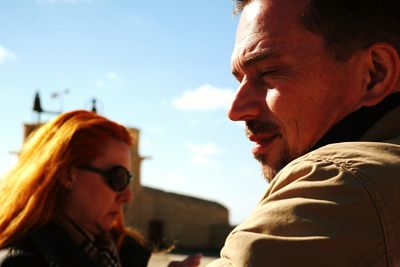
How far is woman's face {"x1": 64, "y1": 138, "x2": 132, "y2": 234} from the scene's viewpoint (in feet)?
10.0

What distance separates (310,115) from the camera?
1313mm

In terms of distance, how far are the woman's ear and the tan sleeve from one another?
2316 mm

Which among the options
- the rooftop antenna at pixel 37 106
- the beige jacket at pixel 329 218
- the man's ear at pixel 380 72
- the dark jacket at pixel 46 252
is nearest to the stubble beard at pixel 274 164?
the man's ear at pixel 380 72

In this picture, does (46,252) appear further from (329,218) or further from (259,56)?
(329,218)

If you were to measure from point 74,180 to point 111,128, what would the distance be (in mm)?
430

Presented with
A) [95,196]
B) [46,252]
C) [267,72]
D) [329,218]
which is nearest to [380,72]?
[267,72]

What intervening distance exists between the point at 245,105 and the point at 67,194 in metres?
2.02

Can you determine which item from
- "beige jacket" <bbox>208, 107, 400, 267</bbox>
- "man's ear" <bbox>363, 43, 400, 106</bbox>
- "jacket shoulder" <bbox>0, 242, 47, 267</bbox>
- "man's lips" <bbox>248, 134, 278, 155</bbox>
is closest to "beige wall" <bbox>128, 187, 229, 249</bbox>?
"jacket shoulder" <bbox>0, 242, 47, 267</bbox>

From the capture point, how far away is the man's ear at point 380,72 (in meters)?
1.26

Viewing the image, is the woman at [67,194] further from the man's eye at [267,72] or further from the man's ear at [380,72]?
the man's ear at [380,72]

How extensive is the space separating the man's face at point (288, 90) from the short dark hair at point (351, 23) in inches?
1.0

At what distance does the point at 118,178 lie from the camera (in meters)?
3.21

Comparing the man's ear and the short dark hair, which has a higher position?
the short dark hair

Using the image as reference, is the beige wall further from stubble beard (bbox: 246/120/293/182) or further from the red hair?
stubble beard (bbox: 246/120/293/182)
